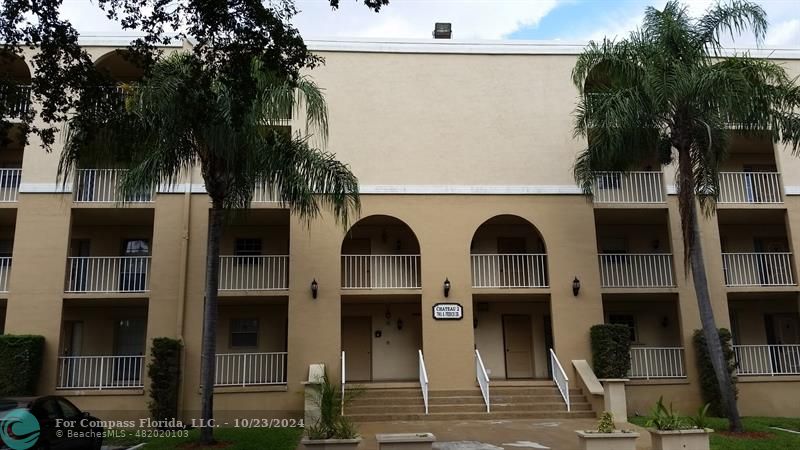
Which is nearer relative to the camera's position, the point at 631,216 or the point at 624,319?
the point at 631,216

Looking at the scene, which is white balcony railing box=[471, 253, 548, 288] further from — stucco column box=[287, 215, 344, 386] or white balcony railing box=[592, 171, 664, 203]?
stucco column box=[287, 215, 344, 386]

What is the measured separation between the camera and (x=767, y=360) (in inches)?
749

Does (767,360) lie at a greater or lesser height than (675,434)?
greater

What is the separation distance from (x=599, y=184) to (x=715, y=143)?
13.7 ft

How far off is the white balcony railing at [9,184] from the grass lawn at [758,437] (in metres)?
17.7

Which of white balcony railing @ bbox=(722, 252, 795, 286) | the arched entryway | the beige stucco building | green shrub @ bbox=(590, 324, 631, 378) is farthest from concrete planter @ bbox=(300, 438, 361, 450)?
white balcony railing @ bbox=(722, 252, 795, 286)

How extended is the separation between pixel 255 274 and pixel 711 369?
12.7 meters

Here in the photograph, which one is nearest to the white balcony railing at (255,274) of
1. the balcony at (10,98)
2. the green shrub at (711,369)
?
the balcony at (10,98)

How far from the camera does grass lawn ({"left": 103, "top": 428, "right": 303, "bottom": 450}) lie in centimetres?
1268

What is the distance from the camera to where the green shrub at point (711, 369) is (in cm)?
1722

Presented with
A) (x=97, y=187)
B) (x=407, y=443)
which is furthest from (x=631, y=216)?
(x=97, y=187)

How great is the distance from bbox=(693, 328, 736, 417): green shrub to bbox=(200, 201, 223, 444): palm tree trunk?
40.7ft

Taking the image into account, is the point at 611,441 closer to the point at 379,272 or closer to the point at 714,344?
the point at 714,344

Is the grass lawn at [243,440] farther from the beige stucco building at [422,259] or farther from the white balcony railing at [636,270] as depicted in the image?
the white balcony railing at [636,270]
